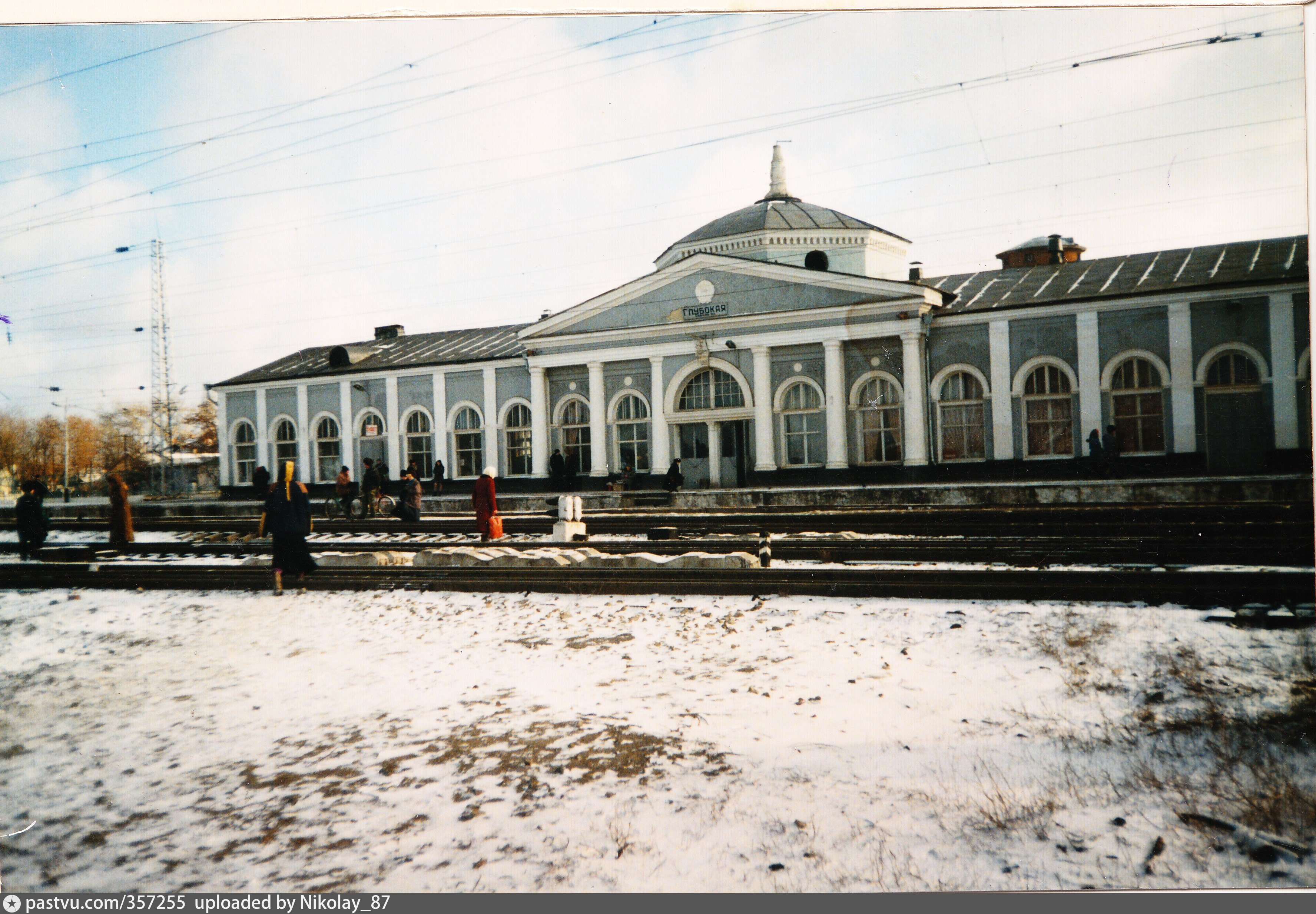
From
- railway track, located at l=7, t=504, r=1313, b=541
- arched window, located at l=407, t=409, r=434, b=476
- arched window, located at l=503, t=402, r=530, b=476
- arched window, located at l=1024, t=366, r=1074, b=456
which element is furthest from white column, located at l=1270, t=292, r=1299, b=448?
arched window, located at l=407, t=409, r=434, b=476

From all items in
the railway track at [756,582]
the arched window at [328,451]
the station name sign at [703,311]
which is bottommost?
the railway track at [756,582]

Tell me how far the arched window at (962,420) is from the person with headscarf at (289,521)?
5.83 meters

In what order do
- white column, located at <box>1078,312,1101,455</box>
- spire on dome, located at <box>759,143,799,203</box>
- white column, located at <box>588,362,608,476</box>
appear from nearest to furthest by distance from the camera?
spire on dome, located at <box>759,143,799,203</box>, white column, located at <box>1078,312,1101,455</box>, white column, located at <box>588,362,608,476</box>

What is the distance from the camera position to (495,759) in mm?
4020

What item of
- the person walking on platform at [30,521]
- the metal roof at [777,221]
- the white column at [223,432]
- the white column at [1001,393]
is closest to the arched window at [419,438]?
the white column at [223,432]

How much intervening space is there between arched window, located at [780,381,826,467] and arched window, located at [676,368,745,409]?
0.60 meters

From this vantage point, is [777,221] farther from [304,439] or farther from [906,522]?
[304,439]

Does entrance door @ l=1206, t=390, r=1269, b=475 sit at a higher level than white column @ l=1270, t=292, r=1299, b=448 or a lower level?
lower

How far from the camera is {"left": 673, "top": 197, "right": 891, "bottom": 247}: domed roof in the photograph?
6141mm

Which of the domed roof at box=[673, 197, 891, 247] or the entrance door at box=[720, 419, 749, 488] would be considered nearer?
the domed roof at box=[673, 197, 891, 247]

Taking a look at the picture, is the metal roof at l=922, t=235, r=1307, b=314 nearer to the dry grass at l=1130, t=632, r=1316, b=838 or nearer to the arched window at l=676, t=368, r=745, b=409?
the arched window at l=676, t=368, r=745, b=409

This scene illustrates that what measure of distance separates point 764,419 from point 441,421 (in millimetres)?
3549

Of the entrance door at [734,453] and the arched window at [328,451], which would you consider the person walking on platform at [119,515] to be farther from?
the entrance door at [734,453]

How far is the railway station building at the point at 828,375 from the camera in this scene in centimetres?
521
